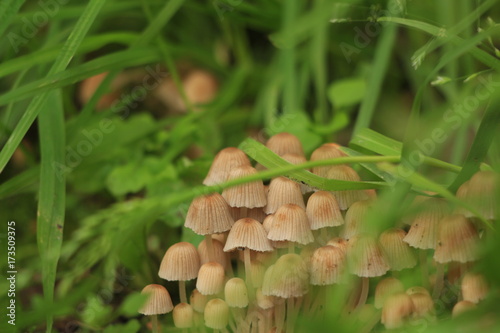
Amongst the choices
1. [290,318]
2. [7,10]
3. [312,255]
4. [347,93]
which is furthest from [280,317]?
[347,93]

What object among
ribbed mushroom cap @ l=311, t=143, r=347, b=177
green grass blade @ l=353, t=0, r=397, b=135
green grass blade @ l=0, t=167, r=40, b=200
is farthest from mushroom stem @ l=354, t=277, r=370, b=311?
green grass blade @ l=0, t=167, r=40, b=200

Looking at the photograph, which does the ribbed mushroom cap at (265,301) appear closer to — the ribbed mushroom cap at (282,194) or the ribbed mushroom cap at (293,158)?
the ribbed mushroom cap at (282,194)

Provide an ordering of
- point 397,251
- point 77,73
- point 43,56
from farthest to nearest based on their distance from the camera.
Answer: point 43,56 → point 77,73 → point 397,251

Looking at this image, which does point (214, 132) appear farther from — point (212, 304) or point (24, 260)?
point (212, 304)

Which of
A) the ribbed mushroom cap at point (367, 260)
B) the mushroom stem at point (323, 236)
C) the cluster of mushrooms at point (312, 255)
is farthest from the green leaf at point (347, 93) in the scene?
the ribbed mushroom cap at point (367, 260)

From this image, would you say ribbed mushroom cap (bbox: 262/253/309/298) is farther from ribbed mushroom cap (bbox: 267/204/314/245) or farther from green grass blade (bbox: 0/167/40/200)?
green grass blade (bbox: 0/167/40/200)

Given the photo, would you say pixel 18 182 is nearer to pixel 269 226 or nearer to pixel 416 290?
pixel 269 226
